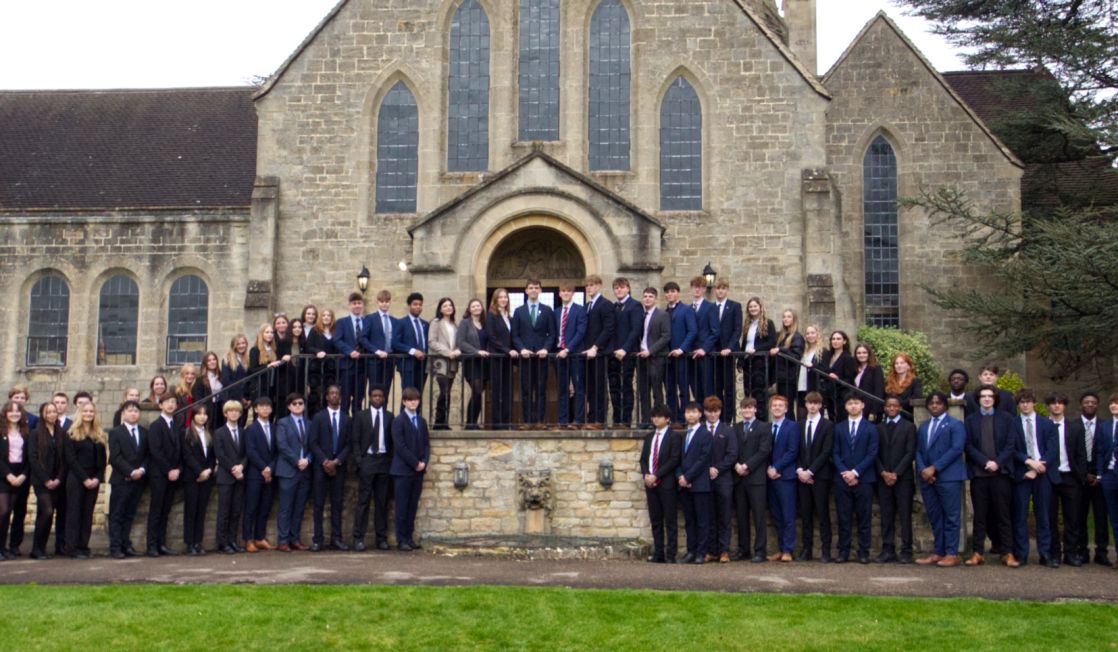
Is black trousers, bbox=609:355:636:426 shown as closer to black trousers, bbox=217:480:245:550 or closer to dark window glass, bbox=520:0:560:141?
black trousers, bbox=217:480:245:550

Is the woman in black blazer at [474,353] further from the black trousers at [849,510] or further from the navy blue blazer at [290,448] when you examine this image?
the black trousers at [849,510]

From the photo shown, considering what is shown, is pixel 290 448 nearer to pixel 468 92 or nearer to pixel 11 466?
pixel 11 466

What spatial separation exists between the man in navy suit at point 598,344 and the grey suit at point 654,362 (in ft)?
1.36

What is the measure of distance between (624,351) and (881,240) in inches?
470

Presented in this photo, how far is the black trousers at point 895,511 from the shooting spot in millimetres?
14000

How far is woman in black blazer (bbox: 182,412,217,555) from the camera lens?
589 inches

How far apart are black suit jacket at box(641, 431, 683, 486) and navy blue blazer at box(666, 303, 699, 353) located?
156 cm

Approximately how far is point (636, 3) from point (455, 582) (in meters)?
13.0

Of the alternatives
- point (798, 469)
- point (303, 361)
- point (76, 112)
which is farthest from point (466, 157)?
point (76, 112)

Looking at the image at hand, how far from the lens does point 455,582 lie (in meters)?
12.2

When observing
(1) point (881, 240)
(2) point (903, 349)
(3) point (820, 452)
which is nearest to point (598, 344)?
(3) point (820, 452)

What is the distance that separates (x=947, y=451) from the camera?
13789mm

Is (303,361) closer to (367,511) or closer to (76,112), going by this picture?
(367,511)

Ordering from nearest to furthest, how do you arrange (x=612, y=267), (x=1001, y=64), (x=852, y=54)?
(x=612, y=267), (x=852, y=54), (x=1001, y=64)
